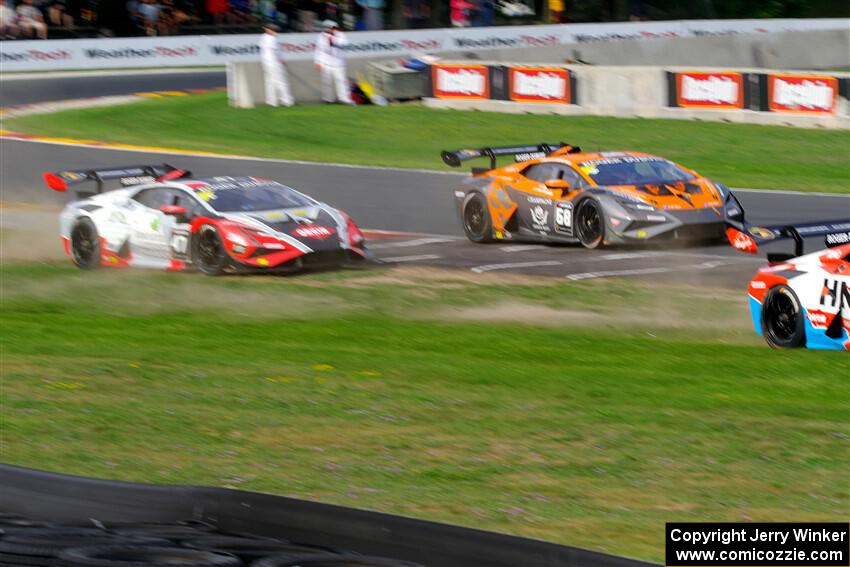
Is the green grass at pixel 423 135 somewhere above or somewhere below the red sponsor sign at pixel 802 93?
below

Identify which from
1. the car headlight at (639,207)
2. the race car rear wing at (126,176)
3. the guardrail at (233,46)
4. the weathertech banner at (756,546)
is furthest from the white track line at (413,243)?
the guardrail at (233,46)

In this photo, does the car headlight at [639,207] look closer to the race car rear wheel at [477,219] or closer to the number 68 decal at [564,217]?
the number 68 decal at [564,217]

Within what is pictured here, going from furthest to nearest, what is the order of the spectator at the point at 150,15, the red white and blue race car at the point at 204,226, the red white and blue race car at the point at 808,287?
the spectator at the point at 150,15
the red white and blue race car at the point at 204,226
the red white and blue race car at the point at 808,287

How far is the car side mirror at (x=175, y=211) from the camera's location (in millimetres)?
17469

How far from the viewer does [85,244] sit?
18594mm

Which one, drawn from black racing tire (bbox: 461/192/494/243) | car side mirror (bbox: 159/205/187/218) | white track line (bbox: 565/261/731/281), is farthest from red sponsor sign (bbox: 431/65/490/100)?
white track line (bbox: 565/261/731/281)

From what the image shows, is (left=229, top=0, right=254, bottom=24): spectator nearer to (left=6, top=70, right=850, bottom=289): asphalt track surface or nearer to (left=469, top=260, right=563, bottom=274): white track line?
(left=6, top=70, right=850, bottom=289): asphalt track surface

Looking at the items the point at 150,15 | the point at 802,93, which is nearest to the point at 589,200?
the point at 802,93

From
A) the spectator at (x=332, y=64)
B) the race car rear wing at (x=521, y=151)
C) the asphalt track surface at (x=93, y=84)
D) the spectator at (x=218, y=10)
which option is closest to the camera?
the race car rear wing at (x=521, y=151)

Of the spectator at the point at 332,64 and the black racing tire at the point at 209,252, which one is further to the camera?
the spectator at the point at 332,64

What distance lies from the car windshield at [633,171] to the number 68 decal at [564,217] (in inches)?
20.2

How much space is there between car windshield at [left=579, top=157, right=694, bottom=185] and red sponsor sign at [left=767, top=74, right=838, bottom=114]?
996cm

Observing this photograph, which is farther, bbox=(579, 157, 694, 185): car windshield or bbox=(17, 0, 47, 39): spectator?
bbox=(17, 0, 47, 39): spectator

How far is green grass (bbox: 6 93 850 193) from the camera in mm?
26109
